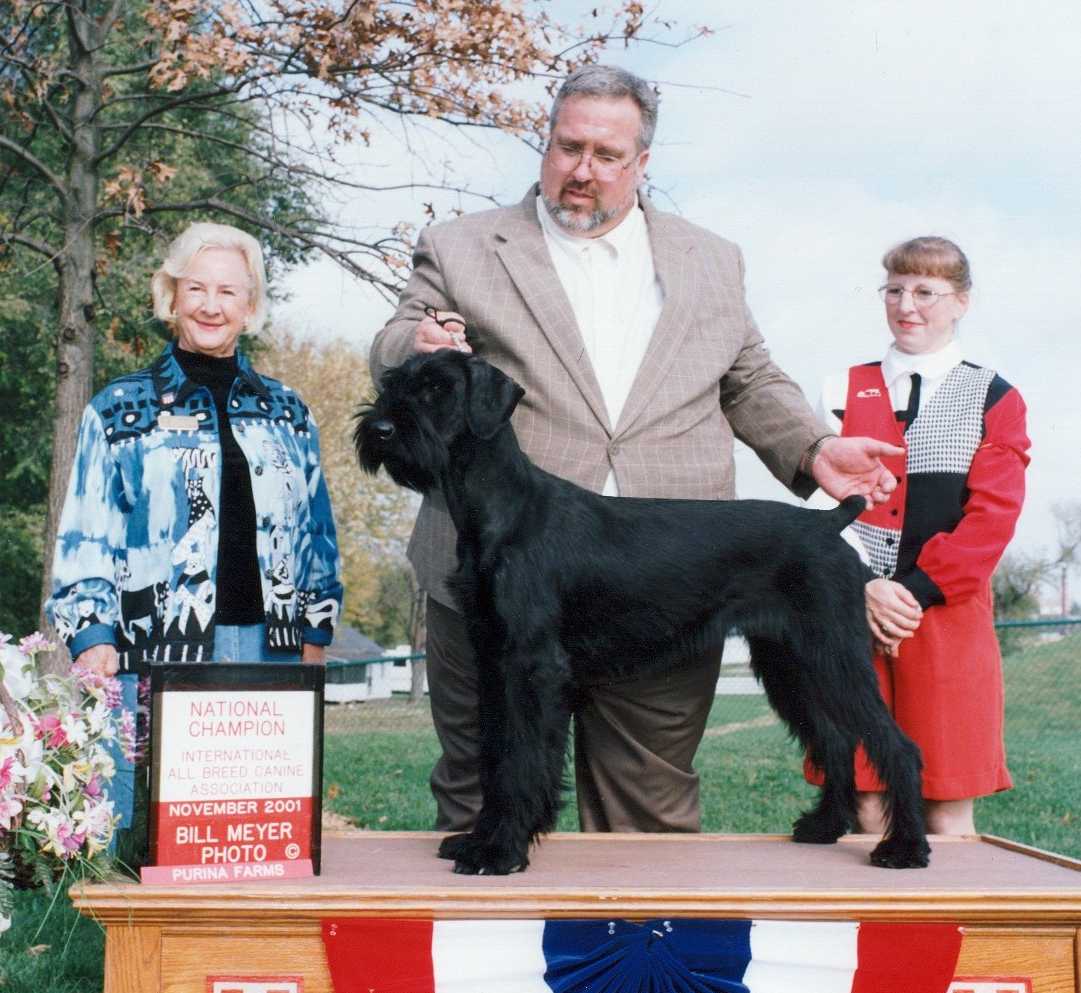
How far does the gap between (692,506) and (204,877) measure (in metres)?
1.19

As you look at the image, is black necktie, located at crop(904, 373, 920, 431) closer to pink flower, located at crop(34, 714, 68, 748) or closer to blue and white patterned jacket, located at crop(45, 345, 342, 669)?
blue and white patterned jacket, located at crop(45, 345, 342, 669)

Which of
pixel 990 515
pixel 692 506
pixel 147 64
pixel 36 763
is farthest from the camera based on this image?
pixel 147 64

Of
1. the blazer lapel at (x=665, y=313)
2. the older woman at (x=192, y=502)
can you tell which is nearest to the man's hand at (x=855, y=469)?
the blazer lapel at (x=665, y=313)

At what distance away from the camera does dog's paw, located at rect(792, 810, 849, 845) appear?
8.75 feet

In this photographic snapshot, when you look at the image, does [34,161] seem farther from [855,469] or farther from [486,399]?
[855,469]

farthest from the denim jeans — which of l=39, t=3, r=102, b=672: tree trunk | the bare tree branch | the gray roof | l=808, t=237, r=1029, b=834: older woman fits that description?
the gray roof

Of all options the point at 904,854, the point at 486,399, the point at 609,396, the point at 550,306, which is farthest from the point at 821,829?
the point at 550,306

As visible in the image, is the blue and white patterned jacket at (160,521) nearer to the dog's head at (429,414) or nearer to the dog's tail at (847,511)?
the dog's head at (429,414)

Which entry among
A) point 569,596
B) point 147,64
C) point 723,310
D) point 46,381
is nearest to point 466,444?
point 569,596

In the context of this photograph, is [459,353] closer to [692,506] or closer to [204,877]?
[692,506]

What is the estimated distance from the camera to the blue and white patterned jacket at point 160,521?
2.77 metres

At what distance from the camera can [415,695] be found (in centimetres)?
1722

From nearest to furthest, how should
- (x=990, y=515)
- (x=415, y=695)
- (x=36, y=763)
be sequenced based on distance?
(x=36, y=763)
(x=990, y=515)
(x=415, y=695)

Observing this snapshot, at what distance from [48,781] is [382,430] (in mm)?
862
